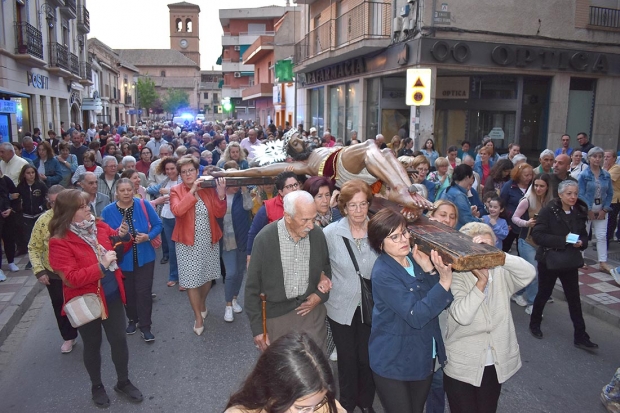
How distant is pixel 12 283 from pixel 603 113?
647 inches

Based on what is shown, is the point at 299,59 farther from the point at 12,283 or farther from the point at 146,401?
the point at 146,401

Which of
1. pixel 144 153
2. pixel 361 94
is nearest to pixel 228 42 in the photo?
pixel 361 94

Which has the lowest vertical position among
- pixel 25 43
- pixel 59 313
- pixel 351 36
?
pixel 59 313

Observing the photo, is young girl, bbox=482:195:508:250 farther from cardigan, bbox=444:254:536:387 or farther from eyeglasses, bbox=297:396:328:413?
eyeglasses, bbox=297:396:328:413

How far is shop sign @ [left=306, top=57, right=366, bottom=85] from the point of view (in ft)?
59.4

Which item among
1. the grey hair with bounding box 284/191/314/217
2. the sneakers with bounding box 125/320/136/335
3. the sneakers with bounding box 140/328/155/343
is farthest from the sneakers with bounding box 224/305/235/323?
→ the grey hair with bounding box 284/191/314/217

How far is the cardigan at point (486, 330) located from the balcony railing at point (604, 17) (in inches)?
586

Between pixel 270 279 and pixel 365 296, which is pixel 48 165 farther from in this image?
pixel 365 296

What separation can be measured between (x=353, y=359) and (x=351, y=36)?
1560 cm

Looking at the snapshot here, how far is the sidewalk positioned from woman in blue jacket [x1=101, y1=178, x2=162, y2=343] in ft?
5.34

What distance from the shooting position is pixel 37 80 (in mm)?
21047

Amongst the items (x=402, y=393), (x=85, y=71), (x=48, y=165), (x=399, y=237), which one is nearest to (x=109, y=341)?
(x=402, y=393)

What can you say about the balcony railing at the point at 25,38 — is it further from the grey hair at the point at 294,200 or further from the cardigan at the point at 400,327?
the cardigan at the point at 400,327

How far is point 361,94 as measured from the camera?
18375 mm
